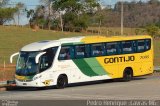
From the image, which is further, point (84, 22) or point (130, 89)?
point (84, 22)

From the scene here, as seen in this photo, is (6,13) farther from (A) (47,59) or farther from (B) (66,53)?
(A) (47,59)

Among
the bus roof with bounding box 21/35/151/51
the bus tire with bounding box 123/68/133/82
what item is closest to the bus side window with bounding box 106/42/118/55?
the bus roof with bounding box 21/35/151/51

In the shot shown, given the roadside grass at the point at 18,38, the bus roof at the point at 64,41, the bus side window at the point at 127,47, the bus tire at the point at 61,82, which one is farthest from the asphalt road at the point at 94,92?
the roadside grass at the point at 18,38

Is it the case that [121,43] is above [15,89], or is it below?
above

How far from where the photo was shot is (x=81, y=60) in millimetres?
32062

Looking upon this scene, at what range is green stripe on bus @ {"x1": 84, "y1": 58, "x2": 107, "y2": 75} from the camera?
32.4 metres

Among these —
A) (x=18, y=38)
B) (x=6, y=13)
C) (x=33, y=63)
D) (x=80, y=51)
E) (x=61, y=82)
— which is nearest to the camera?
(x=33, y=63)

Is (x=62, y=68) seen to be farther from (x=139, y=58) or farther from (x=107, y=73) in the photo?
(x=139, y=58)

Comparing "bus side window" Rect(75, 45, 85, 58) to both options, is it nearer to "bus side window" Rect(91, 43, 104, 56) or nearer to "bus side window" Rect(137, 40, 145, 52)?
"bus side window" Rect(91, 43, 104, 56)

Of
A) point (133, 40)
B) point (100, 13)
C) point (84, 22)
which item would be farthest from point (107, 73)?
point (100, 13)

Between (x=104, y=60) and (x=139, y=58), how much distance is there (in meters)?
2.90

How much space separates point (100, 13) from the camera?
118 meters

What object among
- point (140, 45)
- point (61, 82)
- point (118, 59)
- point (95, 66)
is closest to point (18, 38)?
point (140, 45)

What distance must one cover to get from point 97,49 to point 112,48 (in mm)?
1222
